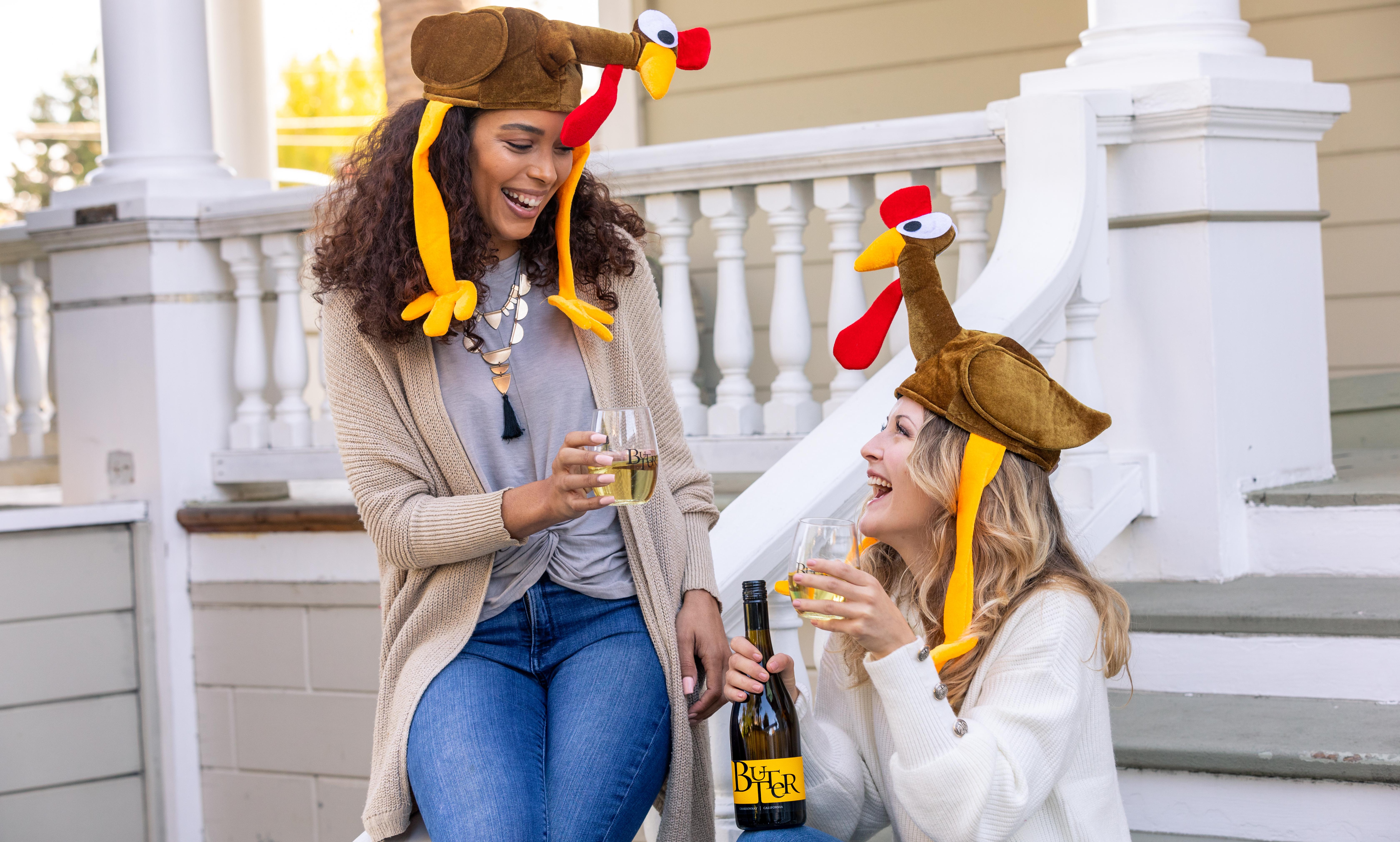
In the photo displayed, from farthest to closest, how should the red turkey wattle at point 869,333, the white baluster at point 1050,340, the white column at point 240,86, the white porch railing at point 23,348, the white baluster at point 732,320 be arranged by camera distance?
1. the white column at point 240,86
2. the white porch railing at point 23,348
3. the white baluster at point 732,320
4. the white baluster at point 1050,340
5. the red turkey wattle at point 869,333

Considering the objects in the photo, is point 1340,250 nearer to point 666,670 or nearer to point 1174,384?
point 1174,384

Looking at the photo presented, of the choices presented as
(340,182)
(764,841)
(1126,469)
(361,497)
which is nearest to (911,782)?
(764,841)

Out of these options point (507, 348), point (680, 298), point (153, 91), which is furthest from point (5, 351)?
point (507, 348)

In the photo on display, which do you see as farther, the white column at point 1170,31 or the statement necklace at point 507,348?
the white column at point 1170,31

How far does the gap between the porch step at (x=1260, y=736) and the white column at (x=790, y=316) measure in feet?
3.68

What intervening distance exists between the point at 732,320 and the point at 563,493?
6.23 ft

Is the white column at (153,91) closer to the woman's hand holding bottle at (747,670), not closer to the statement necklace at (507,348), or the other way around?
the statement necklace at (507,348)

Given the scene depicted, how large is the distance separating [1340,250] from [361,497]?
150 inches

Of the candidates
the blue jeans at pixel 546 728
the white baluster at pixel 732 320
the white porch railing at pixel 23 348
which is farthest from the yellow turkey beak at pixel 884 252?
the white porch railing at pixel 23 348

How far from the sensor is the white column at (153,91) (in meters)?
4.20


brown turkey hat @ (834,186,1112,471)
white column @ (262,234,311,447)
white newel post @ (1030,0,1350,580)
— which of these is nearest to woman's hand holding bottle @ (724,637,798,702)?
brown turkey hat @ (834,186,1112,471)

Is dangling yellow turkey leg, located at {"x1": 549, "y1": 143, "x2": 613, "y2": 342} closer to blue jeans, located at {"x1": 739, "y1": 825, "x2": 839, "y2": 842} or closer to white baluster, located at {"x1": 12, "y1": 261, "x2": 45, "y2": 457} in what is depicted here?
blue jeans, located at {"x1": 739, "y1": 825, "x2": 839, "y2": 842}

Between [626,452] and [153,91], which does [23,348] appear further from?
[626,452]

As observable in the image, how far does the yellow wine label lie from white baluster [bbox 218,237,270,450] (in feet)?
8.92
